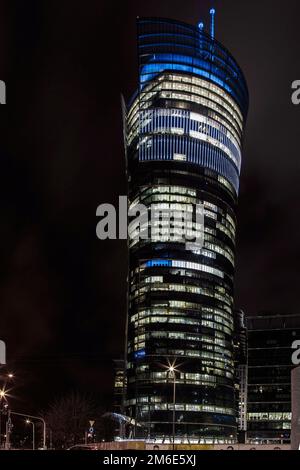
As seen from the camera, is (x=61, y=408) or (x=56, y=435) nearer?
(x=56, y=435)

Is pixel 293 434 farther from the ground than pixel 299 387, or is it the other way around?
pixel 299 387

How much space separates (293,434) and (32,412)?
127961 millimetres
